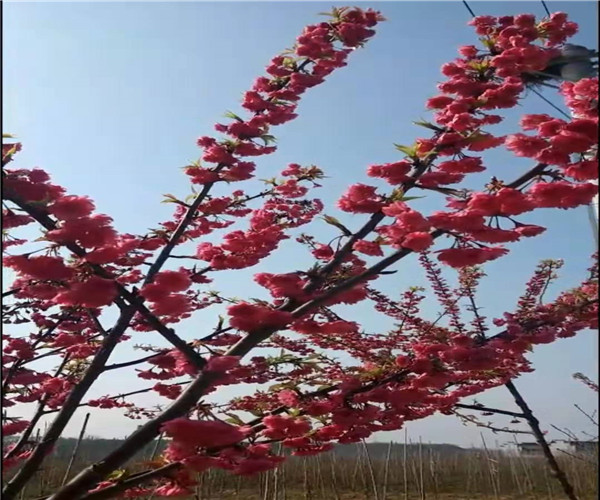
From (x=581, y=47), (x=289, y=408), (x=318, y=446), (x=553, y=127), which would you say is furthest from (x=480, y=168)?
(x=318, y=446)

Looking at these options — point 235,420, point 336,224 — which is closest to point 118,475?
point 235,420

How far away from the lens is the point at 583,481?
9.17 meters

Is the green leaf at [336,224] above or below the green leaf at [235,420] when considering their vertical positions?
above

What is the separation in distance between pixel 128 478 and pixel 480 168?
188 cm

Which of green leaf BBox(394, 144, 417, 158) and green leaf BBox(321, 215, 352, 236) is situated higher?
green leaf BBox(394, 144, 417, 158)

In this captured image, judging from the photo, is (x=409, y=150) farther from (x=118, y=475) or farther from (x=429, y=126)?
(x=118, y=475)

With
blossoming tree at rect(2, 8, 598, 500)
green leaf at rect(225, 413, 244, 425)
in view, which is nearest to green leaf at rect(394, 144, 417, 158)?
blossoming tree at rect(2, 8, 598, 500)

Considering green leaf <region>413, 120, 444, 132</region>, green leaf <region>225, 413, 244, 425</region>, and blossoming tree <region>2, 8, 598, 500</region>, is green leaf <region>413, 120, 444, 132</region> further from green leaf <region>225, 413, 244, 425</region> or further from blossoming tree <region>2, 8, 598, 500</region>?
green leaf <region>225, 413, 244, 425</region>

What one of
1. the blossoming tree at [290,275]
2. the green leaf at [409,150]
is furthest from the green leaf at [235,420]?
the green leaf at [409,150]

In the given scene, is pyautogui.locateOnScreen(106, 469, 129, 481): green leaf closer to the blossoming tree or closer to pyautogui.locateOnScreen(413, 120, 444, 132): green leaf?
the blossoming tree

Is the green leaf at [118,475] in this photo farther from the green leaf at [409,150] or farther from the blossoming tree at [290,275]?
the green leaf at [409,150]

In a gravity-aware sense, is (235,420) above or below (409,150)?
below

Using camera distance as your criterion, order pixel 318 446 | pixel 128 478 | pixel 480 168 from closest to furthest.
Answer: pixel 128 478, pixel 480 168, pixel 318 446

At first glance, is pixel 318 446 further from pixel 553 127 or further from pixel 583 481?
pixel 583 481
